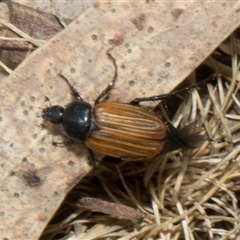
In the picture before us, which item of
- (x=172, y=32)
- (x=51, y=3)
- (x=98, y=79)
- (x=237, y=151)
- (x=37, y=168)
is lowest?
(x=37, y=168)

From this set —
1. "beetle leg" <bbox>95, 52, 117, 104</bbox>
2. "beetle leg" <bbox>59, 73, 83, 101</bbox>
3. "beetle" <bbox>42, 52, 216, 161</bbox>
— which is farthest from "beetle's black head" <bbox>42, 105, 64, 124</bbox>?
"beetle leg" <bbox>95, 52, 117, 104</bbox>

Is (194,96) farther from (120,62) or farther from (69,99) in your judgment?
(69,99)

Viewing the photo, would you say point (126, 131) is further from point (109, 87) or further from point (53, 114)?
point (53, 114)

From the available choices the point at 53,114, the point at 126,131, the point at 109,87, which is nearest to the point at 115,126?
the point at 126,131

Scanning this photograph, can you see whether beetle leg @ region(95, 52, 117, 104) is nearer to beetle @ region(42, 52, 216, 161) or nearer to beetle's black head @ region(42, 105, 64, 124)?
beetle @ region(42, 52, 216, 161)

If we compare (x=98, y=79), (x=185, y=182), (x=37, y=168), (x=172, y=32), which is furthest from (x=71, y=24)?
(x=185, y=182)

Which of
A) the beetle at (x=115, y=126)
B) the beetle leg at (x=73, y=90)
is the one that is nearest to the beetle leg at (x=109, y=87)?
the beetle at (x=115, y=126)

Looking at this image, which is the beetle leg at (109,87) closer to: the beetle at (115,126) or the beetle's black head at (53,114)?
the beetle at (115,126)
